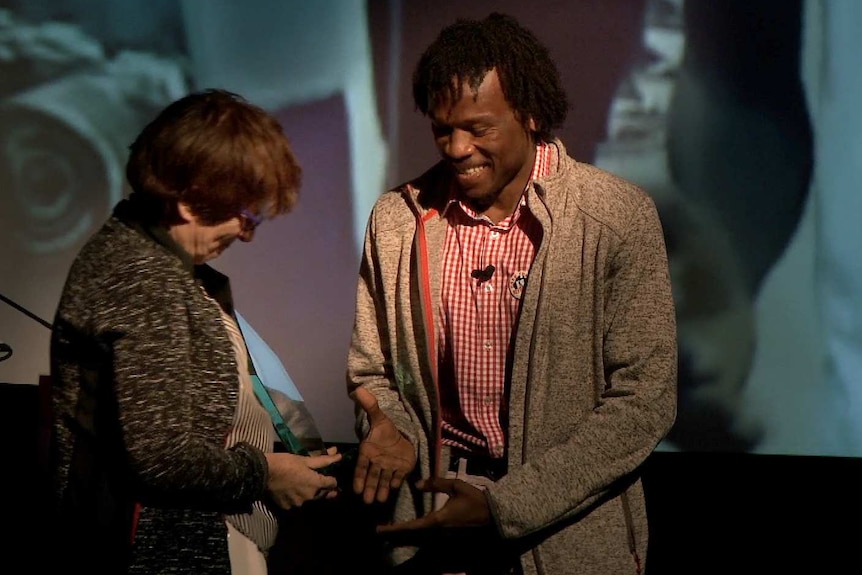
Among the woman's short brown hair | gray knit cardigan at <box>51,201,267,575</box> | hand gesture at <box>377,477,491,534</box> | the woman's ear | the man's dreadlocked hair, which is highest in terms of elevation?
the man's dreadlocked hair

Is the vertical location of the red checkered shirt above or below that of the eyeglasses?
below

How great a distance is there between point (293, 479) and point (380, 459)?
0.66 feet

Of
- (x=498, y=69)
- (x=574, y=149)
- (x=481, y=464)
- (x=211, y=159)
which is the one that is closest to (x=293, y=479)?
(x=481, y=464)

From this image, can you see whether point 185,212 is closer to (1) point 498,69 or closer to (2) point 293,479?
(2) point 293,479

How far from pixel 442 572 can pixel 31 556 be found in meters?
1.48

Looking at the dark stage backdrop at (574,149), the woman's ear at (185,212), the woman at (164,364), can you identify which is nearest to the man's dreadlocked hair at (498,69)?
the woman at (164,364)

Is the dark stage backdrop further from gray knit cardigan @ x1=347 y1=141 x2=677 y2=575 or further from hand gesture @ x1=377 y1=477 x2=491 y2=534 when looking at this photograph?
hand gesture @ x1=377 y1=477 x2=491 y2=534

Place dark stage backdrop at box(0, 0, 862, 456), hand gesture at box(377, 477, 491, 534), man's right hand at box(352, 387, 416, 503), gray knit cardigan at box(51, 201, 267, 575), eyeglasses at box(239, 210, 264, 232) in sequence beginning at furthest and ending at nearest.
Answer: dark stage backdrop at box(0, 0, 862, 456) < man's right hand at box(352, 387, 416, 503) < hand gesture at box(377, 477, 491, 534) < eyeglasses at box(239, 210, 264, 232) < gray knit cardigan at box(51, 201, 267, 575)

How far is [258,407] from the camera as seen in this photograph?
149 cm

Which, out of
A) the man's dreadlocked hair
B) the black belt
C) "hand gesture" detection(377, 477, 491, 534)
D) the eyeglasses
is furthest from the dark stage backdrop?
the eyeglasses

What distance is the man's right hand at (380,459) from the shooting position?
1.63 m

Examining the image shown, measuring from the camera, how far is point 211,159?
134 centimetres

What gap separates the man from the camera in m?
1.57

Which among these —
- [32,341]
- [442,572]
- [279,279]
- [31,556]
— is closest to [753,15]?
[279,279]
